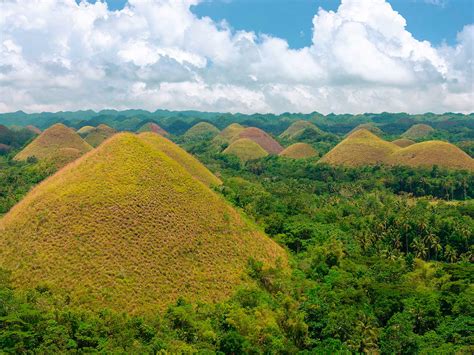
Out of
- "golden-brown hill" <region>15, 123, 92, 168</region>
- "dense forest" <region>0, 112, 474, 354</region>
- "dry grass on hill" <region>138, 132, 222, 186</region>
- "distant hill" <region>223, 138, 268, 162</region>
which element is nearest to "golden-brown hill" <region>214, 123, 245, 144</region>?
"distant hill" <region>223, 138, 268, 162</region>

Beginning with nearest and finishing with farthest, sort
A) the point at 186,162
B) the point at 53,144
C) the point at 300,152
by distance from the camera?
the point at 186,162
the point at 53,144
the point at 300,152

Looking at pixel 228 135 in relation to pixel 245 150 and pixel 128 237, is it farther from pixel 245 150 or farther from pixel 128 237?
pixel 128 237

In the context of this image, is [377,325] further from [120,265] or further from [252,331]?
[120,265]

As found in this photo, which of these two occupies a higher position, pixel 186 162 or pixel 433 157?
pixel 186 162

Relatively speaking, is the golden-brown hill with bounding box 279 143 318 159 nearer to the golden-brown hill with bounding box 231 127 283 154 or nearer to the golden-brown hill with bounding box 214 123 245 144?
the golden-brown hill with bounding box 231 127 283 154

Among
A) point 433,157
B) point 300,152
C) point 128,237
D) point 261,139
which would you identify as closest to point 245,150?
point 300,152

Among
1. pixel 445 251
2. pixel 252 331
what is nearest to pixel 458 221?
pixel 445 251

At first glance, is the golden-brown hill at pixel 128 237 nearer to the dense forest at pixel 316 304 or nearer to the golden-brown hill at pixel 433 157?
the dense forest at pixel 316 304
